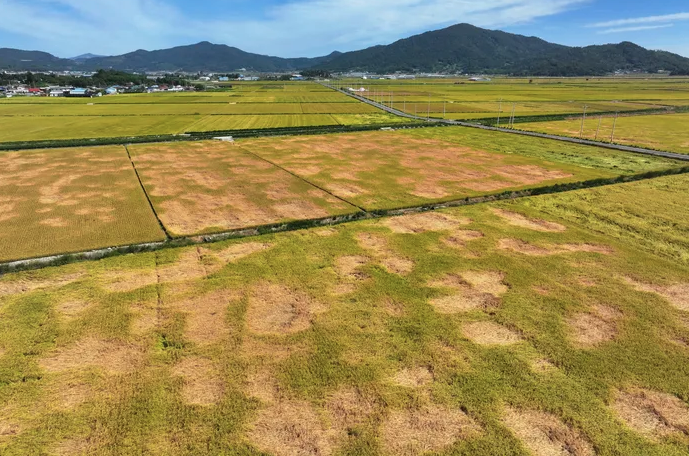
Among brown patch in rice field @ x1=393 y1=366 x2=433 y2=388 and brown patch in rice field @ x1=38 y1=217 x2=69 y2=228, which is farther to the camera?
brown patch in rice field @ x1=38 y1=217 x2=69 y2=228

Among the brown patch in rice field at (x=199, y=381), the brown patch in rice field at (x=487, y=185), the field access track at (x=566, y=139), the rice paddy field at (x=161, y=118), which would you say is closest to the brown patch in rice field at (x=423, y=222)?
the brown patch in rice field at (x=487, y=185)

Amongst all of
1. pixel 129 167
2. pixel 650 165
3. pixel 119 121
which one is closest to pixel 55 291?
pixel 129 167

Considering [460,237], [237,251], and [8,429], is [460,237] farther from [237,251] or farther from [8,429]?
[8,429]

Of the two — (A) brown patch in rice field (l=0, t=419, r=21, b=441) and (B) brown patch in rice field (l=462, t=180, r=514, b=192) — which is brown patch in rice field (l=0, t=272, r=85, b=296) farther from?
(B) brown patch in rice field (l=462, t=180, r=514, b=192)

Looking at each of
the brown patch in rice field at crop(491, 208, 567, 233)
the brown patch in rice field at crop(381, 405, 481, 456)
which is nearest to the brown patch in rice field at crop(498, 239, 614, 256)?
the brown patch in rice field at crop(491, 208, 567, 233)

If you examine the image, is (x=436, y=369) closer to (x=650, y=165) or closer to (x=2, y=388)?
(x=2, y=388)

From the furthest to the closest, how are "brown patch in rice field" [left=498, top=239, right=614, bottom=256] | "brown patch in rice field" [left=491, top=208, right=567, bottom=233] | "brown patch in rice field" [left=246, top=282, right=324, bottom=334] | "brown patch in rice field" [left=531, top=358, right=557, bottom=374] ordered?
"brown patch in rice field" [left=491, top=208, right=567, bottom=233] < "brown patch in rice field" [left=498, top=239, right=614, bottom=256] < "brown patch in rice field" [left=246, top=282, right=324, bottom=334] < "brown patch in rice field" [left=531, top=358, right=557, bottom=374]
